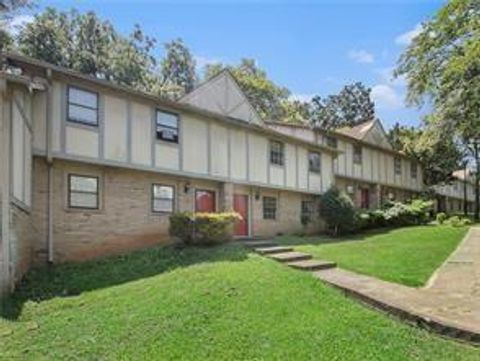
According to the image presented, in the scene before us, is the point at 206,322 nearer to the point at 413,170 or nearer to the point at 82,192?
the point at 82,192

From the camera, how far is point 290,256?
15.1 m

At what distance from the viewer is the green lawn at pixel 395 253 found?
13.3 m

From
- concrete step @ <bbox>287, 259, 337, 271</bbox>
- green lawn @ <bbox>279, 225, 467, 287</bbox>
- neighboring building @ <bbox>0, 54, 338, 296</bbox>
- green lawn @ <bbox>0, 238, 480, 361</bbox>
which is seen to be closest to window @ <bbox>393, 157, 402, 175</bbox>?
green lawn @ <bbox>279, 225, 467, 287</bbox>

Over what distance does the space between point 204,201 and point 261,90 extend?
29.4m

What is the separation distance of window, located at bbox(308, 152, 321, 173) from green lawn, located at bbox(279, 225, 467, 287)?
161 inches

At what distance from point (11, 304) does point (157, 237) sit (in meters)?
7.29

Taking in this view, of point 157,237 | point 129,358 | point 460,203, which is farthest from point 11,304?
point 460,203

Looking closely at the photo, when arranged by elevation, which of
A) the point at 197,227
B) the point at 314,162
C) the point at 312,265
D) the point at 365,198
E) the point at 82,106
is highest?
the point at 82,106

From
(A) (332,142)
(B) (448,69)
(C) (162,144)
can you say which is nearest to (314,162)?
(A) (332,142)

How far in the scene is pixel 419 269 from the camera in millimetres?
13805

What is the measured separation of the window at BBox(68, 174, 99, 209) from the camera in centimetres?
1495

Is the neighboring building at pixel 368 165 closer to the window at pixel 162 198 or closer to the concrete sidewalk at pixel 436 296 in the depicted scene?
the window at pixel 162 198

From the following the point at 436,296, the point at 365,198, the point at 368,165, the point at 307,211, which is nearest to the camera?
the point at 436,296

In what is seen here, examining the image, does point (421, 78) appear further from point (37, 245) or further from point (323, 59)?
point (37, 245)
